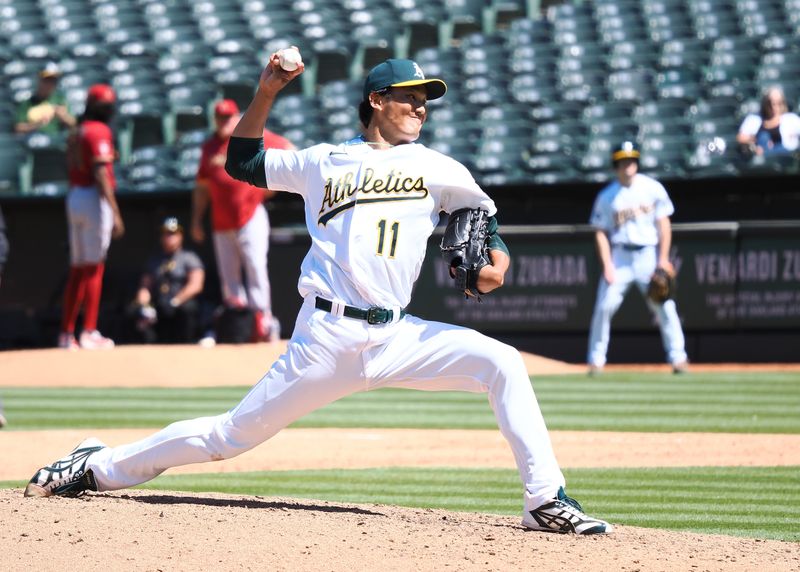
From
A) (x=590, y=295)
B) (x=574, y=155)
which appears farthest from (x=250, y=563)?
(x=574, y=155)

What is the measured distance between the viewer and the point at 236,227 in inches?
480

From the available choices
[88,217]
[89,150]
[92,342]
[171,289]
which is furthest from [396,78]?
[171,289]

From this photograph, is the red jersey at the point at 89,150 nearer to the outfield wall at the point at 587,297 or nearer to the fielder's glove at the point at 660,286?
the outfield wall at the point at 587,297

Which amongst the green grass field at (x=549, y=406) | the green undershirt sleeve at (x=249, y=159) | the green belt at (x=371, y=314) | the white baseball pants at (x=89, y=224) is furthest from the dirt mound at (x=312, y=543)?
the white baseball pants at (x=89, y=224)

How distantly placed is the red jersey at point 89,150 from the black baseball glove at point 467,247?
309 inches

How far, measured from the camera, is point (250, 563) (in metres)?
4.13

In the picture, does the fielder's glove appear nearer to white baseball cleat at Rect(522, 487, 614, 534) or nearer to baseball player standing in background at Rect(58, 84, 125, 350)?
baseball player standing in background at Rect(58, 84, 125, 350)

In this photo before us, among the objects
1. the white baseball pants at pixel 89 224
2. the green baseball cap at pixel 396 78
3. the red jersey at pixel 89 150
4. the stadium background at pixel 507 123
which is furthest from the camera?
the stadium background at pixel 507 123

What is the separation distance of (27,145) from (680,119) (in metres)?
7.33

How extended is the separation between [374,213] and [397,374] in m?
0.56

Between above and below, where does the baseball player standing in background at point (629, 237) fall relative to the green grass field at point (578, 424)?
above

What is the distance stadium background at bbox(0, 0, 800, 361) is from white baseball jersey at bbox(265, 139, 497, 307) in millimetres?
8827

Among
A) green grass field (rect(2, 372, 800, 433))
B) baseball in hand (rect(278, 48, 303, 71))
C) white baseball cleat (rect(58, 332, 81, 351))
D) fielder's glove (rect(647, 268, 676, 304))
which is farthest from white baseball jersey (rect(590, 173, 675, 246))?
baseball in hand (rect(278, 48, 303, 71))

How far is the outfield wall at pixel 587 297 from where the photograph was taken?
13.0 m
